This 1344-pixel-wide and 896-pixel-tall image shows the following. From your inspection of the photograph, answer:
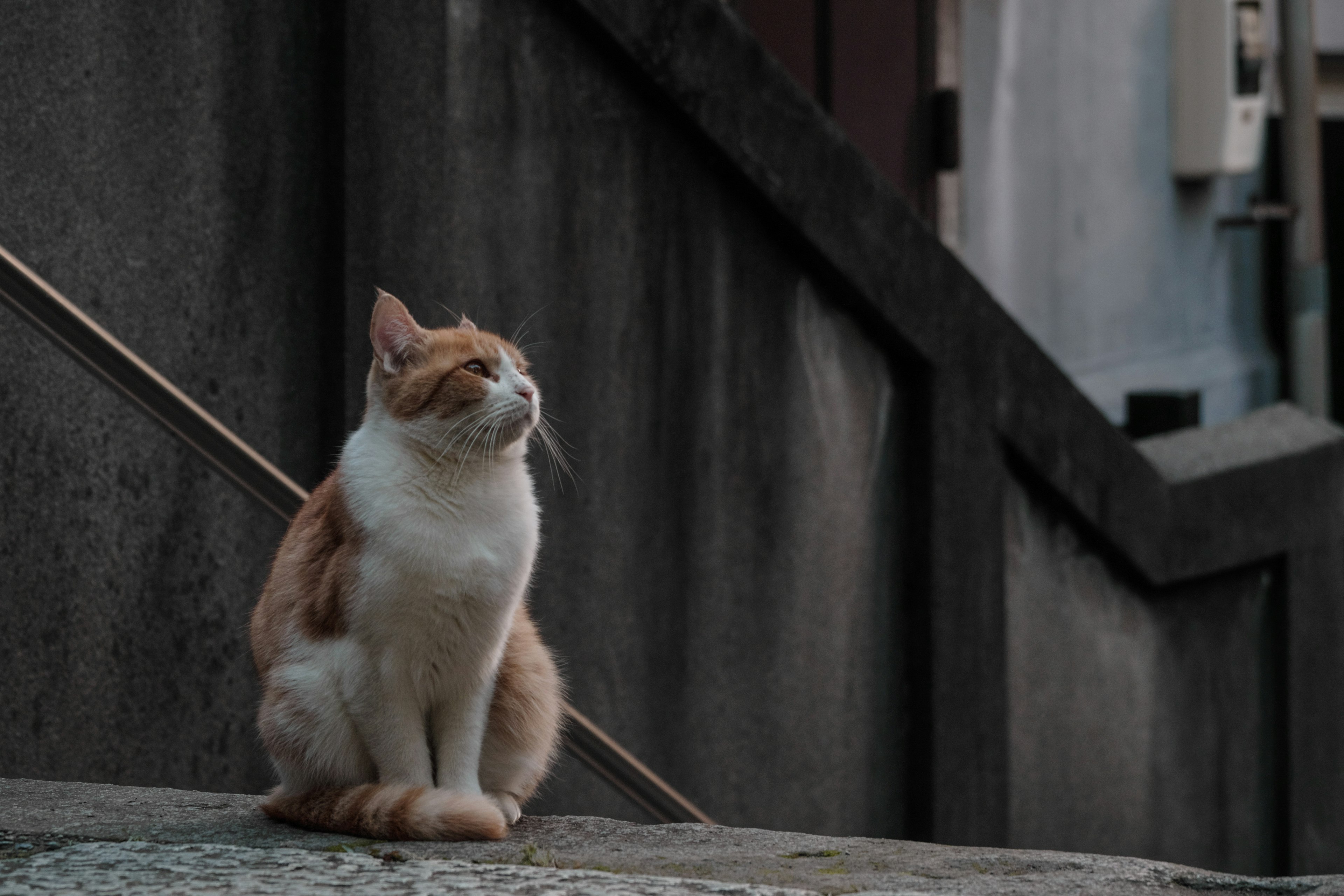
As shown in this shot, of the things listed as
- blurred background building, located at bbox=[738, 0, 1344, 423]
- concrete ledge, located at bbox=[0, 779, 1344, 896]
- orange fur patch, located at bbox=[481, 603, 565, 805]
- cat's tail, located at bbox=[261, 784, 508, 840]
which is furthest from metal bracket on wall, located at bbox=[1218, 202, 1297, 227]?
cat's tail, located at bbox=[261, 784, 508, 840]

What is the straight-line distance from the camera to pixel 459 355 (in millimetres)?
2348

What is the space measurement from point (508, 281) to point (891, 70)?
358 centimetres

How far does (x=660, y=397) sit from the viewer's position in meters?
4.09

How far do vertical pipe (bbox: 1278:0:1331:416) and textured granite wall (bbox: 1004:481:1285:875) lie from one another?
2740 mm

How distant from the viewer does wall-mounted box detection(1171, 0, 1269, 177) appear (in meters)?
7.68

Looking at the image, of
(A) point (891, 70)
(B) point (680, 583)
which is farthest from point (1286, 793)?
(A) point (891, 70)

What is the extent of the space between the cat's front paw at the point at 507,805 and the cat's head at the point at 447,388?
2.24 feet

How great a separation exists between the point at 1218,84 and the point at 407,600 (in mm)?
7017

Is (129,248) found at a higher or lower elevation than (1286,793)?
higher

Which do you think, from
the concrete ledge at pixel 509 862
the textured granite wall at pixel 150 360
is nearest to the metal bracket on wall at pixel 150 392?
the textured granite wall at pixel 150 360

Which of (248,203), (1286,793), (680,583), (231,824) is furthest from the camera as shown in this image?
(1286,793)

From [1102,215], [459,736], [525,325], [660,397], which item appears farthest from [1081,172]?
[459,736]

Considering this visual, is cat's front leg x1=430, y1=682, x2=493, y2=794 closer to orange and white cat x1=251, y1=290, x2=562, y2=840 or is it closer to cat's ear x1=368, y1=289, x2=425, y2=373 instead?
orange and white cat x1=251, y1=290, x2=562, y2=840

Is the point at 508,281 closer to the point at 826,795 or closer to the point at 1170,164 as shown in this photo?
the point at 826,795
